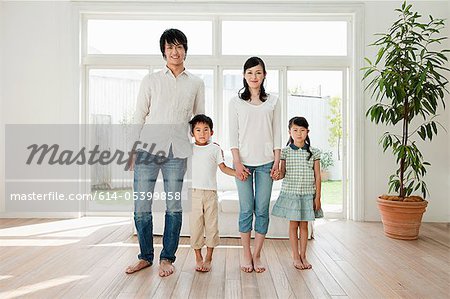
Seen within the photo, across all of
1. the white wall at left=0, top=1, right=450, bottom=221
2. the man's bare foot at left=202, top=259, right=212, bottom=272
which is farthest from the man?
the white wall at left=0, top=1, right=450, bottom=221

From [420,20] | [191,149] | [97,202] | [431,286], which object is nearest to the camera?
[431,286]

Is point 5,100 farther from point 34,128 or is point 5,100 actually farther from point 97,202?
point 97,202

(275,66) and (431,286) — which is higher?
(275,66)

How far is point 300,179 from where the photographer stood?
2.93 metres

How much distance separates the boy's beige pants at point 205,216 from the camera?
2.82 meters

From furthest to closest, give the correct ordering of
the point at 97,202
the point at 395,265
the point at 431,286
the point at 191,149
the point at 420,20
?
the point at 97,202 → the point at 420,20 → the point at 395,265 → the point at 191,149 → the point at 431,286

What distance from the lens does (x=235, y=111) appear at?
2.82m

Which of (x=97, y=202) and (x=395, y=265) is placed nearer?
(x=395, y=265)

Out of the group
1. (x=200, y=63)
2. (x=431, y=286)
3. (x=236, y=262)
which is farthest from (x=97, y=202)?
(x=431, y=286)

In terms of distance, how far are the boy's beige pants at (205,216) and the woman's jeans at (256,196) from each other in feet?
0.61

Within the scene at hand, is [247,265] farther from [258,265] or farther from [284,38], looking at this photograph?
[284,38]

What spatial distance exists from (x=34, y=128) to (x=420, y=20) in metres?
4.38

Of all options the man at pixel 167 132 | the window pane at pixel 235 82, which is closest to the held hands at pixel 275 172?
the man at pixel 167 132

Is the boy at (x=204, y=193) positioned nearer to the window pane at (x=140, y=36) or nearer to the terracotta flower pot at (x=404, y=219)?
the terracotta flower pot at (x=404, y=219)
